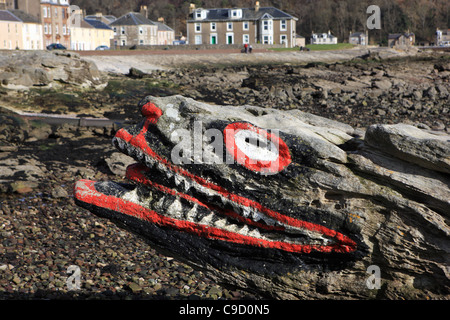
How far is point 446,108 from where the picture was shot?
28500mm

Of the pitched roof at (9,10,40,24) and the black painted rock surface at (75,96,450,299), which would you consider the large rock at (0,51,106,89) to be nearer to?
the black painted rock surface at (75,96,450,299)

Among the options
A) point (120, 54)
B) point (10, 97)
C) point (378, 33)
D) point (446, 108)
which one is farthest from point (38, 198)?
point (378, 33)

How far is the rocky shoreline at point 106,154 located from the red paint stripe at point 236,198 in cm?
177

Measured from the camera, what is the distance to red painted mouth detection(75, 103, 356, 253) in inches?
204

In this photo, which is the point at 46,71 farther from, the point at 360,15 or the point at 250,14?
the point at 360,15

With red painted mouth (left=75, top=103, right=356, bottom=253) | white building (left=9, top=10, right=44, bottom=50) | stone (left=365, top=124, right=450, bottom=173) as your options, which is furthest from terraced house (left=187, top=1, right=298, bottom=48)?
stone (left=365, top=124, right=450, bottom=173)

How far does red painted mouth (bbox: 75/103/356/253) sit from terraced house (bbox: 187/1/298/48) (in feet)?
246

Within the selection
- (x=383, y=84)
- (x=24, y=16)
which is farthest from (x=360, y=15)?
(x=383, y=84)

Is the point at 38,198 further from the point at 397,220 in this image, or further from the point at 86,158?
the point at 397,220

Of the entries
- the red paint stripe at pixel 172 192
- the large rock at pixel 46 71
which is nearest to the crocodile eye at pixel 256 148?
A: the red paint stripe at pixel 172 192

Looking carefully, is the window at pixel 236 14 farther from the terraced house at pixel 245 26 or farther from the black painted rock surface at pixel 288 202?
the black painted rock surface at pixel 288 202

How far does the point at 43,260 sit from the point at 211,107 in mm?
7261

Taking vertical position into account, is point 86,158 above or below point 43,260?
above

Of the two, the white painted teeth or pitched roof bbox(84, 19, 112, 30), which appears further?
pitched roof bbox(84, 19, 112, 30)
